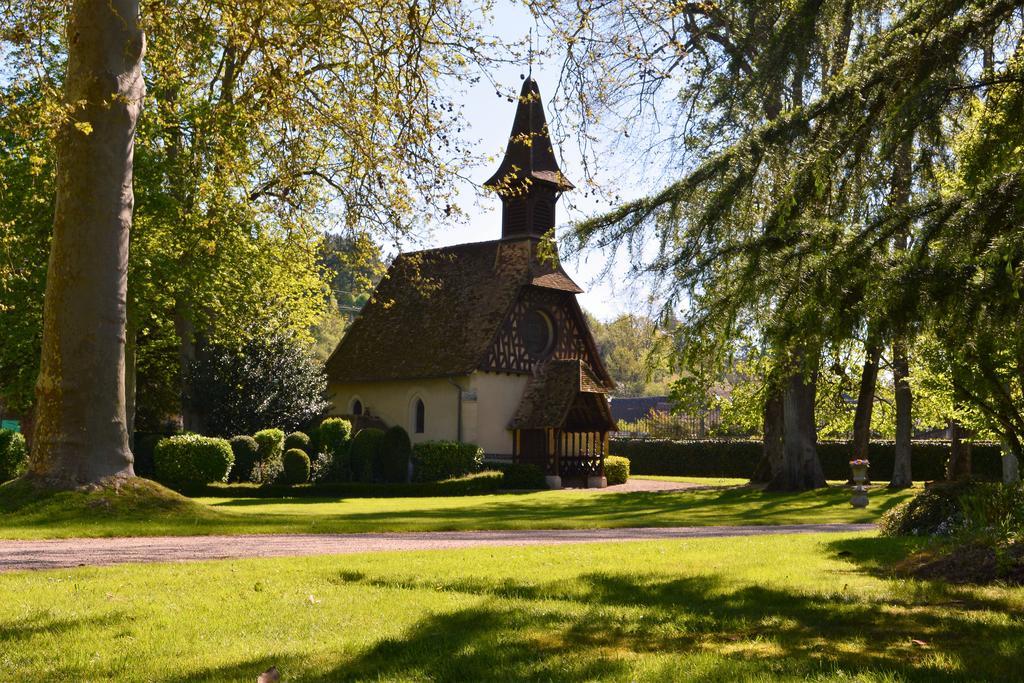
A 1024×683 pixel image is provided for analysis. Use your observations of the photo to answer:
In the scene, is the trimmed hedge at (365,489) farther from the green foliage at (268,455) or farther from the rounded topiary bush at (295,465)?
the green foliage at (268,455)

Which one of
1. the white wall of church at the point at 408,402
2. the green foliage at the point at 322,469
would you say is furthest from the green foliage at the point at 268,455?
the white wall of church at the point at 408,402

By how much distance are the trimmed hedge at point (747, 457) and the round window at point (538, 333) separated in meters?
10.7

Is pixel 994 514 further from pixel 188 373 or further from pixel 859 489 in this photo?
pixel 188 373

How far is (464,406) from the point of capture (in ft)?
129

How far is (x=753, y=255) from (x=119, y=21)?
10198 mm

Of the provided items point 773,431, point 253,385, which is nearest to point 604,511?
point 773,431

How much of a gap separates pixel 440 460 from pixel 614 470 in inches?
334

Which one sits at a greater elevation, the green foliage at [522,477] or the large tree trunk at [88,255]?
the large tree trunk at [88,255]

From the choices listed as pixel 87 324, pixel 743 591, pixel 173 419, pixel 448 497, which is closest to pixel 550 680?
pixel 743 591

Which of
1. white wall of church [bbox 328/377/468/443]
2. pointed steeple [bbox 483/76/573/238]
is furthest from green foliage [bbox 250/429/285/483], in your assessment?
pointed steeple [bbox 483/76/573/238]

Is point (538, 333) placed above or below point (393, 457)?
above

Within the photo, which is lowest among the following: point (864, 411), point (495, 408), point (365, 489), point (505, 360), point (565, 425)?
point (365, 489)

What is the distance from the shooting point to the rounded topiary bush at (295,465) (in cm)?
3231

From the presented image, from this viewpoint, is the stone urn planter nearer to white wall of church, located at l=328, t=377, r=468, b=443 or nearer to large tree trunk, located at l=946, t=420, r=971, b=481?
large tree trunk, located at l=946, t=420, r=971, b=481
